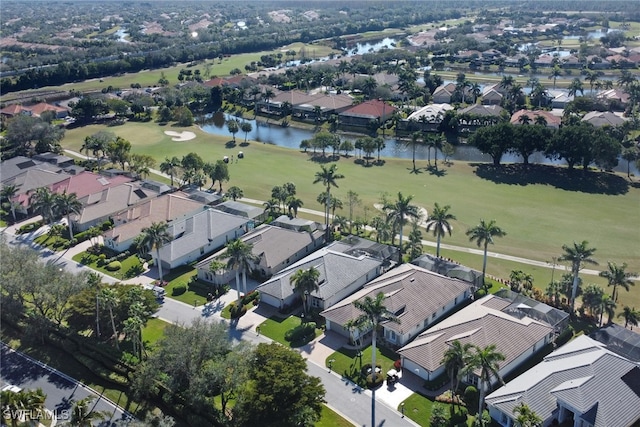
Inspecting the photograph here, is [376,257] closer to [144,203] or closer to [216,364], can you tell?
[216,364]

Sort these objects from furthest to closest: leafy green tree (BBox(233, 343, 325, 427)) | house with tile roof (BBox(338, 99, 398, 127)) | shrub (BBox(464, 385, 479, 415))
Result: house with tile roof (BBox(338, 99, 398, 127)) < shrub (BBox(464, 385, 479, 415)) < leafy green tree (BBox(233, 343, 325, 427))

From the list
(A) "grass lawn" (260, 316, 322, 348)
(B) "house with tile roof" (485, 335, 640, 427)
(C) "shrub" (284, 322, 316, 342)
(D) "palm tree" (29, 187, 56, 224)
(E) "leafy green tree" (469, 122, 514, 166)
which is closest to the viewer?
(B) "house with tile roof" (485, 335, 640, 427)

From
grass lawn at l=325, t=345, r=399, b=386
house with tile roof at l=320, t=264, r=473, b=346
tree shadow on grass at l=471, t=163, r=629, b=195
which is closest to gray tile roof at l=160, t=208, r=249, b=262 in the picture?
house with tile roof at l=320, t=264, r=473, b=346

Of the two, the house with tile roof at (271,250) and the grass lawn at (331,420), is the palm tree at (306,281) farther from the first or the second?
the grass lawn at (331,420)

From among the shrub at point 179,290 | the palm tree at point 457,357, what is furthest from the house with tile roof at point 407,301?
the shrub at point 179,290

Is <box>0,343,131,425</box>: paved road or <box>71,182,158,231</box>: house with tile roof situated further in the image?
<box>71,182,158,231</box>: house with tile roof

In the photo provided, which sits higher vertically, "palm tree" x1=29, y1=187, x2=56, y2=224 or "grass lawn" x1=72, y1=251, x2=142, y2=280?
"palm tree" x1=29, y1=187, x2=56, y2=224

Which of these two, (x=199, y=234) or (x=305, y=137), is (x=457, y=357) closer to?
(x=199, y=234)

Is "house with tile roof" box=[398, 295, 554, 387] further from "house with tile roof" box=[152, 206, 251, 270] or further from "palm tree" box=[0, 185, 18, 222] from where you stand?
"palm tree" box=[0, 185, 18, 222]
